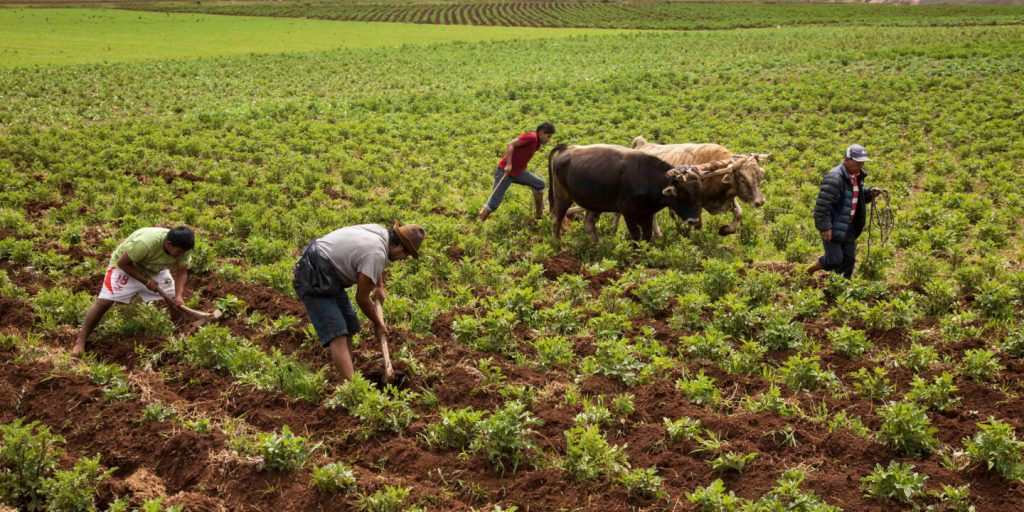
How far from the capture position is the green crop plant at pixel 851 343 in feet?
27.1

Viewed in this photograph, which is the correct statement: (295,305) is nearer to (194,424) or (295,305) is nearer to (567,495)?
(194,424)

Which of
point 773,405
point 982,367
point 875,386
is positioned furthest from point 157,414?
point 982,367

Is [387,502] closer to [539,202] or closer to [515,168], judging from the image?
[515,168]

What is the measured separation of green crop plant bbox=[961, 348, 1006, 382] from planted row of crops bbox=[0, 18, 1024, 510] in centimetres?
3

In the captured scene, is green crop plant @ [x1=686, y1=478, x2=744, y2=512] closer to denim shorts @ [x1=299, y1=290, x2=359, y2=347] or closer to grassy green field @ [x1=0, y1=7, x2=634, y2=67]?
denim shorts @ [x1=299, y1=290, x2=359, y2=347]

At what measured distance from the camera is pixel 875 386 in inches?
295

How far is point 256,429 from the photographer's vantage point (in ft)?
23.4

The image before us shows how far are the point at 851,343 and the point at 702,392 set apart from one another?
2028 mm

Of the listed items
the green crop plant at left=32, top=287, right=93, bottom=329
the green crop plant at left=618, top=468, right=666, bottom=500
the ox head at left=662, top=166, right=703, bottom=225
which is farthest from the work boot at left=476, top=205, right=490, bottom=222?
the green crop plant at left=618, top=468, right=666, bottom=500

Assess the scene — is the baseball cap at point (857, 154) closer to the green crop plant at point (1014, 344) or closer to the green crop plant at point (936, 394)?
the green crop plant at point (1014, 344)

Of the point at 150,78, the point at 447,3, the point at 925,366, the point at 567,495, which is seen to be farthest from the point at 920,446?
the point at 447,3

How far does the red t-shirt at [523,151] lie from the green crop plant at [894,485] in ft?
27.6

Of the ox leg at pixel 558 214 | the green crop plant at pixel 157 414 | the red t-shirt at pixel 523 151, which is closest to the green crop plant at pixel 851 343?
the ox leg at pixel 558 214

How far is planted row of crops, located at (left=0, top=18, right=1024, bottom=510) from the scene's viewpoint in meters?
6.34
